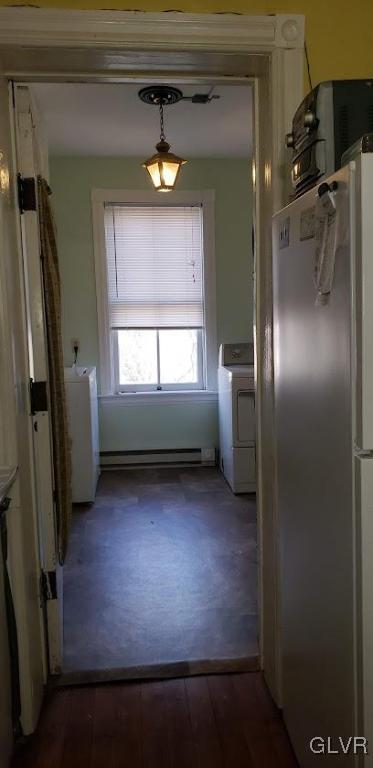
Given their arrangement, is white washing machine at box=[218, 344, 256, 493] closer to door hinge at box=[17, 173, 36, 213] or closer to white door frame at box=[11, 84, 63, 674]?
white door frame at box=[11, 84, 63, 674]

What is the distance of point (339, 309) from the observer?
1.16 meters

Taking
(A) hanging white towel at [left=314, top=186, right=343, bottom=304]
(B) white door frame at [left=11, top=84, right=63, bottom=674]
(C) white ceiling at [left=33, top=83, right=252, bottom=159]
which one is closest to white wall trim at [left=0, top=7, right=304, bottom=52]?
(B) white door frame at [left=11, top=84, right=63, bottom=674]

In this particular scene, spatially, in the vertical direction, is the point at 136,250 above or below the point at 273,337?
above

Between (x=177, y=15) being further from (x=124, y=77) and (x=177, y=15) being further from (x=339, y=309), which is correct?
(x=339, y=309)

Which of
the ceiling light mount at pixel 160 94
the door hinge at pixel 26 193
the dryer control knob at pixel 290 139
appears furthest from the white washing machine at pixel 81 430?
the dryer control knob at pixel 290 139

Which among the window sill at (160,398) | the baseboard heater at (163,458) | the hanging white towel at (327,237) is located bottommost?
the baseboard heater at (163,458)

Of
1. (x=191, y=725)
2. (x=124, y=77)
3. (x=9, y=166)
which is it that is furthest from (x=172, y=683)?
(x=124, y=77)

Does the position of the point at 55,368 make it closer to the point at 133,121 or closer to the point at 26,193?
the point at 26,193

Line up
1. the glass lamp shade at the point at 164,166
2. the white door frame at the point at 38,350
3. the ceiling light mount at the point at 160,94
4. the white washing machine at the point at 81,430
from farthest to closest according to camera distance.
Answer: the white washing machine at the point at 81,430
the glass lamp shade at the point at 164,166
the ceiling light mount at the point at 160,94
the white door frame at the point at 38,350

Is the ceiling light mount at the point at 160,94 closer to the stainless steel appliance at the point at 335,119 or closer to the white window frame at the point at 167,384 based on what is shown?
the stainless steel appliance at the point at 335,119

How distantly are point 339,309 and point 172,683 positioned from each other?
1666mm

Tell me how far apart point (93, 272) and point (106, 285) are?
6.1 inches

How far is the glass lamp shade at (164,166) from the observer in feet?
11.4

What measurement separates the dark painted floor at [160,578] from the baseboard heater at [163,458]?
1.63 feet
